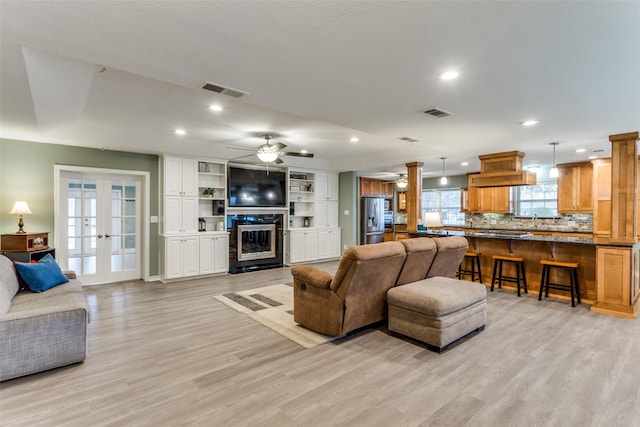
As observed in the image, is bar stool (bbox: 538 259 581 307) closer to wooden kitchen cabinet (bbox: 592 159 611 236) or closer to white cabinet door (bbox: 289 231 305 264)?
wooden kitchen cabinet (bbox: 592 159 611 236)

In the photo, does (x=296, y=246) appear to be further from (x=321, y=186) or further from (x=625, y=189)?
(x=625, y=189)

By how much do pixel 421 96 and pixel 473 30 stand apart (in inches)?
45.5

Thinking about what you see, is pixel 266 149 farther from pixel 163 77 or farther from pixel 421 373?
pixel 421 373

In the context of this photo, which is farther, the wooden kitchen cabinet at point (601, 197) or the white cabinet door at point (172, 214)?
the wooden kitchen cabinet at point (601, 197)

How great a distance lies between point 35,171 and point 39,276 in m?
2.55

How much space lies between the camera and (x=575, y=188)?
734 cm

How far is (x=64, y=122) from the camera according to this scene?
402 centimetres

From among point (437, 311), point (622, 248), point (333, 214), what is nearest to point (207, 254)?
point (333, 214)

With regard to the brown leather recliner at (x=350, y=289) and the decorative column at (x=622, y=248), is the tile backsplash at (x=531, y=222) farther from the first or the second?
the brown leather recliner at (x=350, y=289)

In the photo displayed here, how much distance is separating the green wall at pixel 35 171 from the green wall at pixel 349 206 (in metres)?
5.30

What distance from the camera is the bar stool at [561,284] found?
4.50 meters

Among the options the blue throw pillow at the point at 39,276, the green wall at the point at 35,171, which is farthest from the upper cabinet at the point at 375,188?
the blue throw pillow at the point at 39,276

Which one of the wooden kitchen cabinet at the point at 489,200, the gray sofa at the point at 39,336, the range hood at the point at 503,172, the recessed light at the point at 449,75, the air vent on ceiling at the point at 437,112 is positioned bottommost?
the gray sofa at the point at 39,336

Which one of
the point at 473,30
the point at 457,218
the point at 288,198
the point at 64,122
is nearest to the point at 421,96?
the point at 473,30
